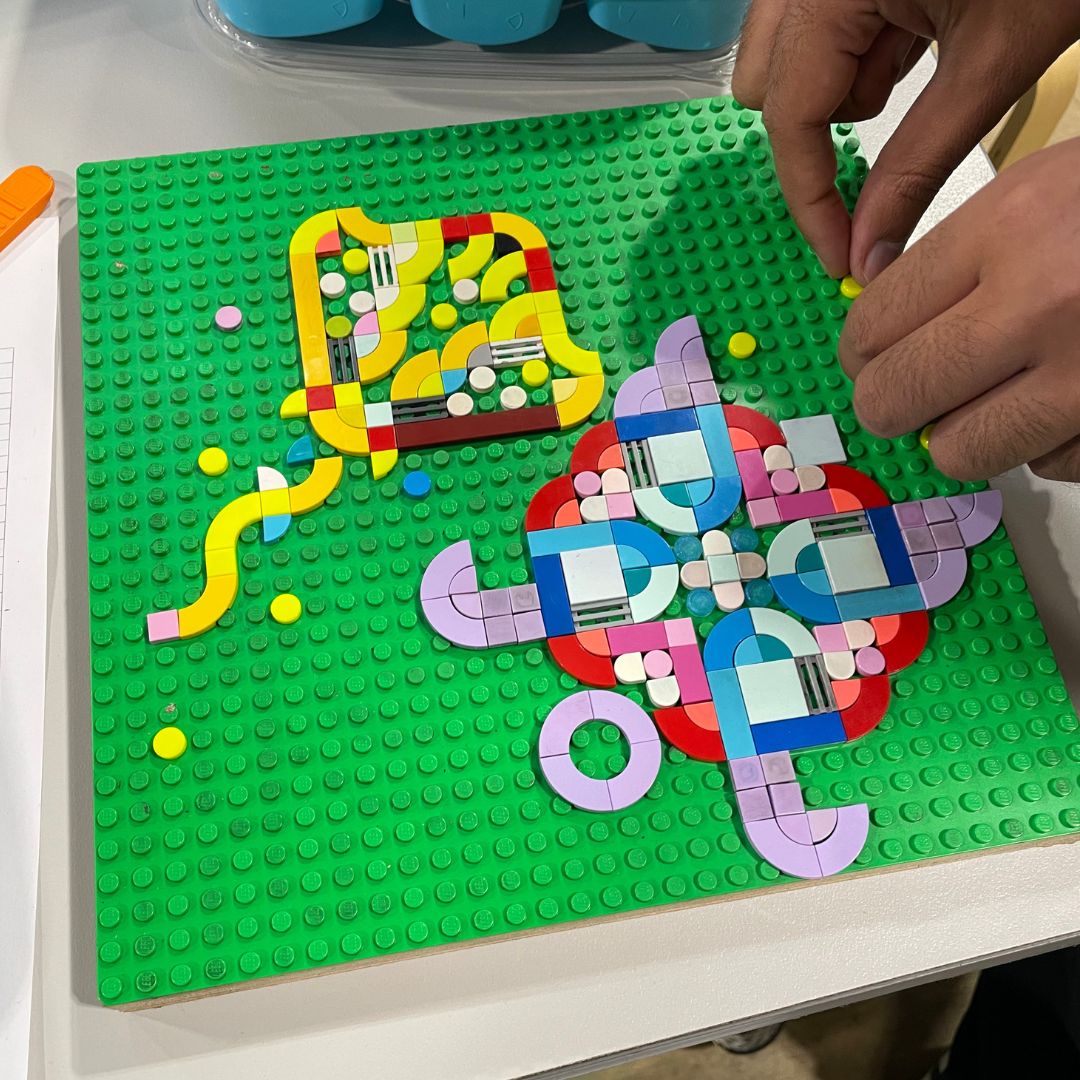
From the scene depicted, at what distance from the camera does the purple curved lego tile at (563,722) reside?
61 centimetres

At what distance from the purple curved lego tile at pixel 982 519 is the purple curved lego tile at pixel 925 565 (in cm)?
2

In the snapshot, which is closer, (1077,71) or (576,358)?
(576,358)

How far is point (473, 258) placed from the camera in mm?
739

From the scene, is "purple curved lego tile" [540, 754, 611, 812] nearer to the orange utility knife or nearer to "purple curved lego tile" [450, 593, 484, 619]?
"purple curved lego tile" [450, 593, 484, 619]

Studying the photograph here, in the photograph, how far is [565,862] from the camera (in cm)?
59

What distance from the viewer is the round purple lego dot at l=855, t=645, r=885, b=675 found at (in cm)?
63

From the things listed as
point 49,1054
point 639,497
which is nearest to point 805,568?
point 639,497

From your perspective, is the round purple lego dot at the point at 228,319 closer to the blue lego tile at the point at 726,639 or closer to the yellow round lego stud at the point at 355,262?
the yellow round lego stud at the point at 355,262

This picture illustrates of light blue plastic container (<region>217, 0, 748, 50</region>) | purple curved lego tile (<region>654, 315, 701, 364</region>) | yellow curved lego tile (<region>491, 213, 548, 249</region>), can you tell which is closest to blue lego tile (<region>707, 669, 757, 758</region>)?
purple curved lego tile (<region>654, 315, 701, 364</region>)

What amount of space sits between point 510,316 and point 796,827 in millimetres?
364

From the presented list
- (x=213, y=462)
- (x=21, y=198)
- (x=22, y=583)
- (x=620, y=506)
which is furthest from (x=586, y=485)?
(x=21, y=198)

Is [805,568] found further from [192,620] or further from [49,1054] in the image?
[49,1054]

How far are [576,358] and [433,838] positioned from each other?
31 cm

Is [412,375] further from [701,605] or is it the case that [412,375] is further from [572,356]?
[701,605]
